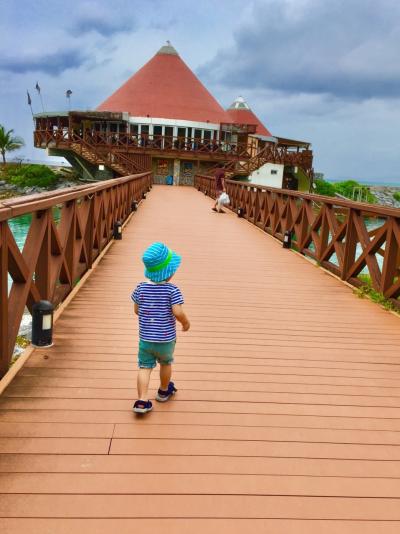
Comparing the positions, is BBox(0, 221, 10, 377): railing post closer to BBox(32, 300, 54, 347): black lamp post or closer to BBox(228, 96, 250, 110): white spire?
BBox(32, 300, 54, 347): black lamp post

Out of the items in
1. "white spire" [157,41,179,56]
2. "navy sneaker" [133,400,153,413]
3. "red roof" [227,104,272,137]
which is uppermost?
"white spire" [157,41,179,56]

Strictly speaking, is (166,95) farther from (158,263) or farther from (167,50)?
(158,263)

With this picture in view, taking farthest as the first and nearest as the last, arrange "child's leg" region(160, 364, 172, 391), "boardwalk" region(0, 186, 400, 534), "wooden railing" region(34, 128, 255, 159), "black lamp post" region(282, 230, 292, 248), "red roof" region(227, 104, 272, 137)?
"red roof" region(227, 104, 272, 137) < "wooden railing" region(34, 128, 255, 159) < "black lamp post" region(282, 230, 292, 248) < "child's leg" region(160, 364, 172, 391) < "boardwalk" region(0, 186, 400, 534)

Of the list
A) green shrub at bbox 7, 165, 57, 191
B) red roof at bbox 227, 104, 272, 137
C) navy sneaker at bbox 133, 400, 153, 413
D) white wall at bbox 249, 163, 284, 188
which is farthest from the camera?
red roof at bbox 227, 104, 272, 137

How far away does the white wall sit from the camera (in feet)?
136

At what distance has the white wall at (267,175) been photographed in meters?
41.6

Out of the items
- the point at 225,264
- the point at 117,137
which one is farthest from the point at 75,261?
the point at 117,137

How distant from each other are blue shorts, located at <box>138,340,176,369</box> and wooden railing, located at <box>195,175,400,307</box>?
3509 millimetres

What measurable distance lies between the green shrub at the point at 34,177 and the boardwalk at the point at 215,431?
40.3 meters

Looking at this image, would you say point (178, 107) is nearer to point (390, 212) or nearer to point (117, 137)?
point (117, 137)

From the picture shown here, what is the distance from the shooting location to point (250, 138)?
47344 mm

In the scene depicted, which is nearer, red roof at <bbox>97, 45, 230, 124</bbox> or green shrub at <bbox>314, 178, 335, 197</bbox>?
red roof at <bbox>97, 45, 230, 124</bbox>

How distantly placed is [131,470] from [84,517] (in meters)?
0.38

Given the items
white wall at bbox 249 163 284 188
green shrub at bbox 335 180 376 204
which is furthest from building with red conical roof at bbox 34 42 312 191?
green shrub at bbox 335 180 376 204
